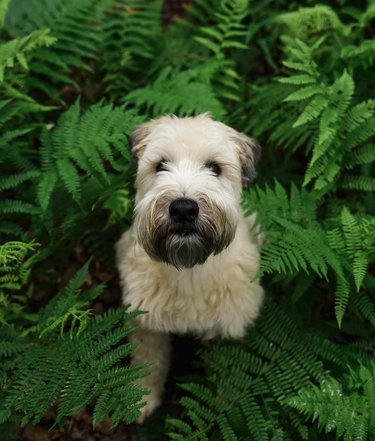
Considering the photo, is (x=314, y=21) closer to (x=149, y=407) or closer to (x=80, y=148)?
(x=80, y=148)

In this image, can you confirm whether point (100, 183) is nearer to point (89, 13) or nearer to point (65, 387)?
point (65, 387)

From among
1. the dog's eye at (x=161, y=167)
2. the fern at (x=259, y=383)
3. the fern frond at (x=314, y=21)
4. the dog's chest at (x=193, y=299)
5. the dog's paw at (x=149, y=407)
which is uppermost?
the fern frond at (x=314, y=21)

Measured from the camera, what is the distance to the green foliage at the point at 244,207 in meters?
3.89

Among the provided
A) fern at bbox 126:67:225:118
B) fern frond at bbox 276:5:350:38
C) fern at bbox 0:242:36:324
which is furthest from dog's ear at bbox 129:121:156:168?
fern frond at bbox 276:5:350:38

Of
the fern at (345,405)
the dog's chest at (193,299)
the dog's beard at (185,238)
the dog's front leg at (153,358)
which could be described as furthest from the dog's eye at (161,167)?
the fern at (345,405)

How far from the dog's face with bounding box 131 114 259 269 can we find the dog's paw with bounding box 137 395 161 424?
1858 mm

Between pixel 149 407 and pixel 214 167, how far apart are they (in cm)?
260

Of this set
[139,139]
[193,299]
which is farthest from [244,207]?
[139,139]

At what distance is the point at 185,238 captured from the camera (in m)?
3.54

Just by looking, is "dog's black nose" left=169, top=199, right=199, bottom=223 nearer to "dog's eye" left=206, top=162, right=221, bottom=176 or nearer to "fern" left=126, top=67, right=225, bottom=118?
"dog's eye" left=206, top=162, right=221, bottom=176

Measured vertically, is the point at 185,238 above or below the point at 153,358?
above

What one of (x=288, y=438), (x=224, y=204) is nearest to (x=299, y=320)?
(x=288, y=438)

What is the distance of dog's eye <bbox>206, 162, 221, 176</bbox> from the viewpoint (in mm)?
3877

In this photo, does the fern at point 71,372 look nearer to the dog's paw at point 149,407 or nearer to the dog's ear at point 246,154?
the dog's paw at point 149,407
